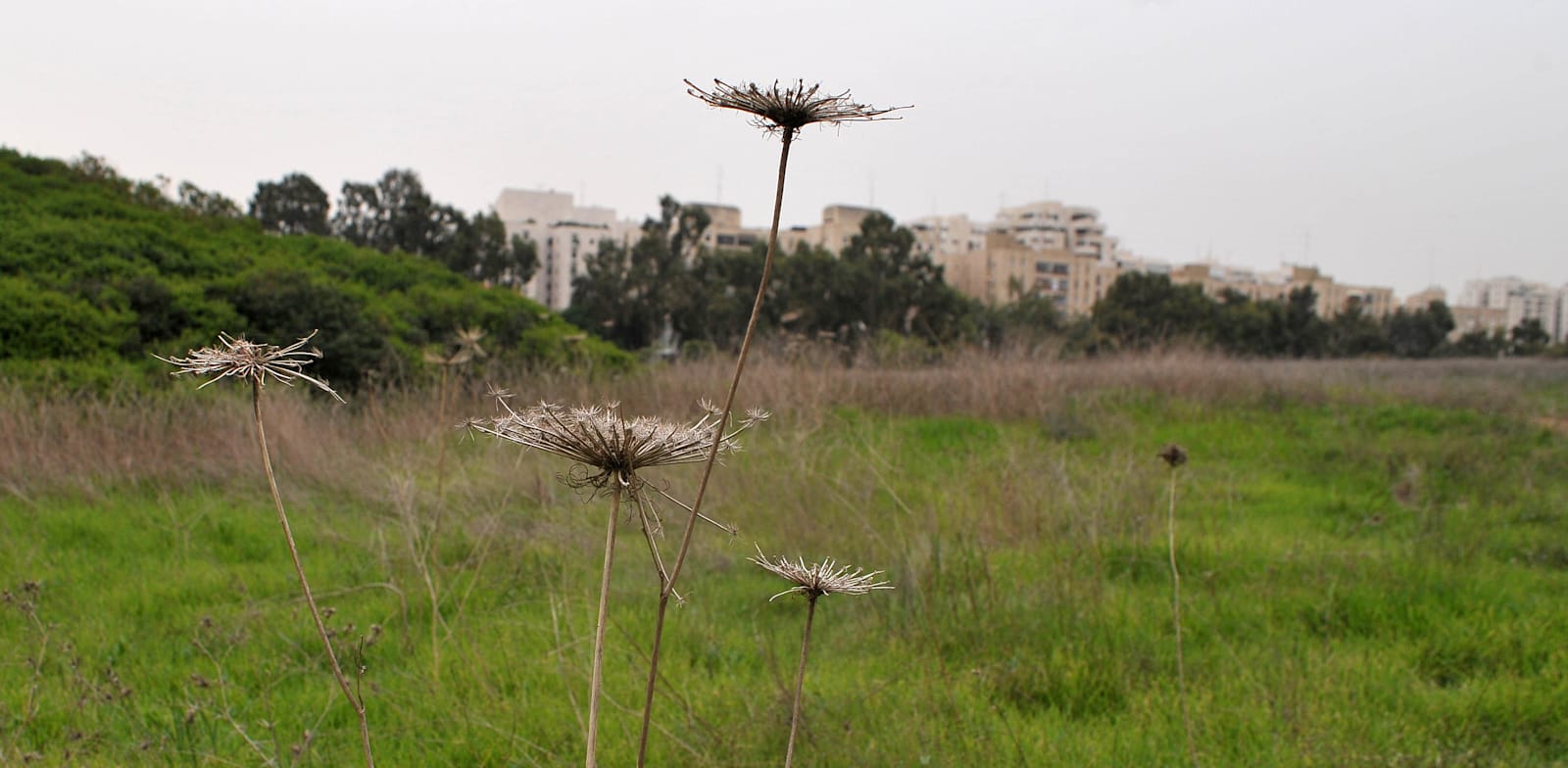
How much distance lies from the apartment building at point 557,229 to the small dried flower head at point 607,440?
90356 millimetres

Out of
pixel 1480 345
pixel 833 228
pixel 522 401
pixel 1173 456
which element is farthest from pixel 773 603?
pixel 833 228

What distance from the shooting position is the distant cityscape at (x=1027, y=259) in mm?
87375

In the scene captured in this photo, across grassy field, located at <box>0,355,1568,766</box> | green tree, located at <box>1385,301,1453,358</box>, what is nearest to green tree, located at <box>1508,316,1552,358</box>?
green tree, located at <box>1385,301,1453,358</box>

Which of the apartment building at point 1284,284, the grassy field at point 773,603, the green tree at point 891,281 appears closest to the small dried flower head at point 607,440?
the grassy field at point 773,603

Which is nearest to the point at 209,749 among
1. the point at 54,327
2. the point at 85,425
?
the point at 85,425

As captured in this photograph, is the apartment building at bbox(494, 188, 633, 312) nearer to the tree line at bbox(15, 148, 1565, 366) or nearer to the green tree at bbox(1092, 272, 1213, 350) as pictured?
the tree line at bbox(15, 148, 1565, 366)

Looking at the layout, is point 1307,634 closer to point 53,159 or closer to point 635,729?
point 635,729

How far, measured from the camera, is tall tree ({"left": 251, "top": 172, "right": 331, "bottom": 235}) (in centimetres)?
4119

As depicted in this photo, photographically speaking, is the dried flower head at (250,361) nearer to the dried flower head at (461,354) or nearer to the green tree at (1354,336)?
the dried flower head at (461,354)

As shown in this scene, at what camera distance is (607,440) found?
85 cm

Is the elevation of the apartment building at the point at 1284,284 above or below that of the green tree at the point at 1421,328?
above

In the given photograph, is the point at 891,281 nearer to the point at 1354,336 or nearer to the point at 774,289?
the point at 774,289

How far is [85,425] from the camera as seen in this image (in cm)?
672

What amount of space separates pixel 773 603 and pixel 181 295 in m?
7.68
